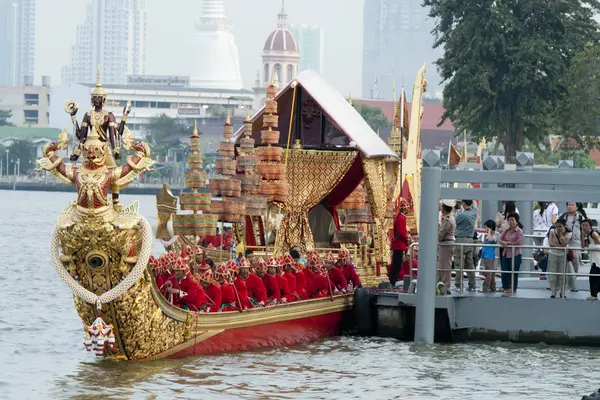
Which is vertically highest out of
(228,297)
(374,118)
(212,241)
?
(374,118)

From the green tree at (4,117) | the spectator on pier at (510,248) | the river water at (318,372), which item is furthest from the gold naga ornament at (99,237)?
the green tree at (4,117)

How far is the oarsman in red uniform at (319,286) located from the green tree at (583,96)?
19.9 metres

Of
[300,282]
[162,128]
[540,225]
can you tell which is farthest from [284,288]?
[162,128]

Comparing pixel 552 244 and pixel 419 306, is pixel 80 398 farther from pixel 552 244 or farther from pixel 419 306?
pixel 552 244

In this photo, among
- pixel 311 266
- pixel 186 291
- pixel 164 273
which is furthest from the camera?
pixel 311 266

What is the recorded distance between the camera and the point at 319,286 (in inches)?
1091

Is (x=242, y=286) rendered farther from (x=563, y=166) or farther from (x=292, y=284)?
(x=563, y=166)

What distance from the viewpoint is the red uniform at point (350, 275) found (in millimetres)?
29011

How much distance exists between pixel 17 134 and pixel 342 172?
14617 centimetres

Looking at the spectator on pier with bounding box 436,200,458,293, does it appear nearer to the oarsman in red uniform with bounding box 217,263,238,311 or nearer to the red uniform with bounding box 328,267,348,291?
the red uniform with bounding box 328,267,348,291

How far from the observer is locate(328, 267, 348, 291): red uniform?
28531 millimetres

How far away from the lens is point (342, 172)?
3247 cm

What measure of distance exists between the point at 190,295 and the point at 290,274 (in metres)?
3.49

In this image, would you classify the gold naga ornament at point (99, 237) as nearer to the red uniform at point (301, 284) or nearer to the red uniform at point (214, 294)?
the red uniform at point (214, 294)
